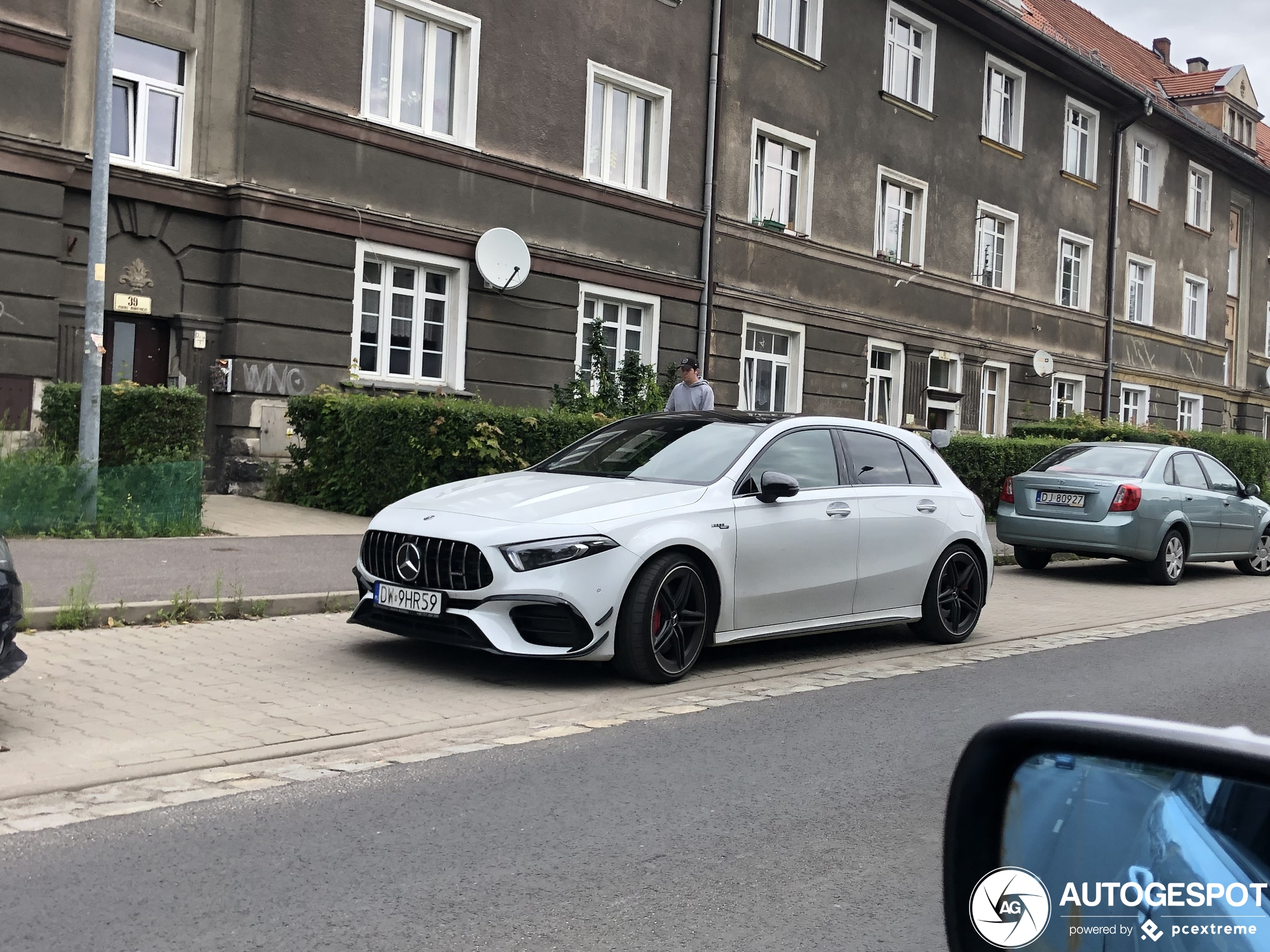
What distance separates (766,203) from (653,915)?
21998mm

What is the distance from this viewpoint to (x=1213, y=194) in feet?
136

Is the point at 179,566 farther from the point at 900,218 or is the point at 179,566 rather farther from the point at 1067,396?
the point at 1067,396

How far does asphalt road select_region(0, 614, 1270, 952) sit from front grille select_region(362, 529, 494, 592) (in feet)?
4.28

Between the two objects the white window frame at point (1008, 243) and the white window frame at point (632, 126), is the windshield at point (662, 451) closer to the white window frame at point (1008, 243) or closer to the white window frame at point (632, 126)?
the white window frame at point (632, 126)

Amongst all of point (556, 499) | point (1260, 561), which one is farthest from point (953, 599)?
point (1260, 561)

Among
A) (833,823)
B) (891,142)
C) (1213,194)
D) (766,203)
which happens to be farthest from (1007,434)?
(833,823)

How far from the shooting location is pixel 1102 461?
50.4 feet

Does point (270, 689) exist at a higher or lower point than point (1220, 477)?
lower

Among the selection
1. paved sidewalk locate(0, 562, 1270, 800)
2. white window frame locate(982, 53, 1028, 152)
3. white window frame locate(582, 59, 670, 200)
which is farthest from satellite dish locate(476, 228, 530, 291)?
white window frame locate(982, 53, 1028, 152)

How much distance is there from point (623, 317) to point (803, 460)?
13.8m

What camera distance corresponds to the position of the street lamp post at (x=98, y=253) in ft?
40.6

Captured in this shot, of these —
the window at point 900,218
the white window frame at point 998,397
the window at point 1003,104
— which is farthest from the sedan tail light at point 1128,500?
the window at point 1003,104

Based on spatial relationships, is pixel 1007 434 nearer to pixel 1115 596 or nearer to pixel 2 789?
pixel 1115 596

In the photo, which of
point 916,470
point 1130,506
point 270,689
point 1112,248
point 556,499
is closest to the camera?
point 270,689
